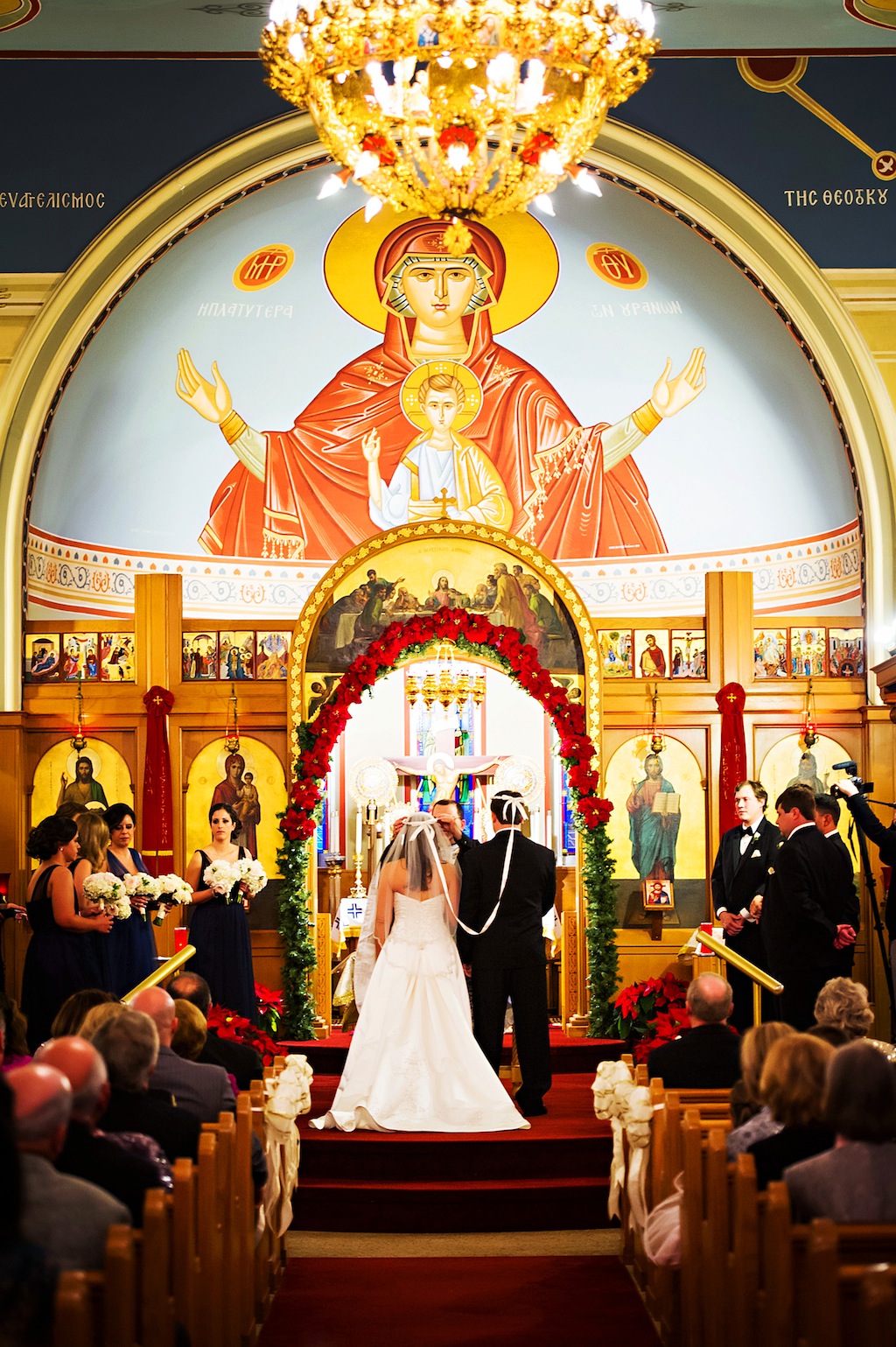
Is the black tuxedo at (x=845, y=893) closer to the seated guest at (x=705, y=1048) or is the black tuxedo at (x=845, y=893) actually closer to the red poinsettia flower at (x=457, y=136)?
the seated guest at (x=705, y=1048)

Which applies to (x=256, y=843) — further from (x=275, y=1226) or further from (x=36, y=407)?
(x=275, y=1226)

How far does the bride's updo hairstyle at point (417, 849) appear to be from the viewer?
9805 millimetres

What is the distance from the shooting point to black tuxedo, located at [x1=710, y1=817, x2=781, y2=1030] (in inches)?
442

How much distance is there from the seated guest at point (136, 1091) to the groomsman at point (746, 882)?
6.39 m

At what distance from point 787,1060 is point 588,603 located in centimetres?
1137

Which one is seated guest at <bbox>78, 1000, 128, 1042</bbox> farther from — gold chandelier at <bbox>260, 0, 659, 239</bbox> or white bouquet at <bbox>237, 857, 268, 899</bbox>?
white bouquet at <bbox>237, 857, 268, 899</bbox>

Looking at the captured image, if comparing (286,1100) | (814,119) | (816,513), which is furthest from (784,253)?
(286,1100)

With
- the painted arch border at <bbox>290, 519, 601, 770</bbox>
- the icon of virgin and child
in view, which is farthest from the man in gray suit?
the icon of virgin and child

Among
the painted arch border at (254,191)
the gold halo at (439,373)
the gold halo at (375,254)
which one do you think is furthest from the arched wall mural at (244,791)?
the gold halo at (375,254)

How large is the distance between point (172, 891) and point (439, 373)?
8270 millimetres

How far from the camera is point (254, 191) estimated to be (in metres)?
14.7

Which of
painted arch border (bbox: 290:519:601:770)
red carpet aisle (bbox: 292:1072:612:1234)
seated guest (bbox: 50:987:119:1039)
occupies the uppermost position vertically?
painted arch border (bbox: 290:519:601:770)

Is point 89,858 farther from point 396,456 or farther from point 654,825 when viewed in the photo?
point 396,456

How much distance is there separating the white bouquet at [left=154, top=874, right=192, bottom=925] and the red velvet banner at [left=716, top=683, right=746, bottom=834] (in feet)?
18.9
